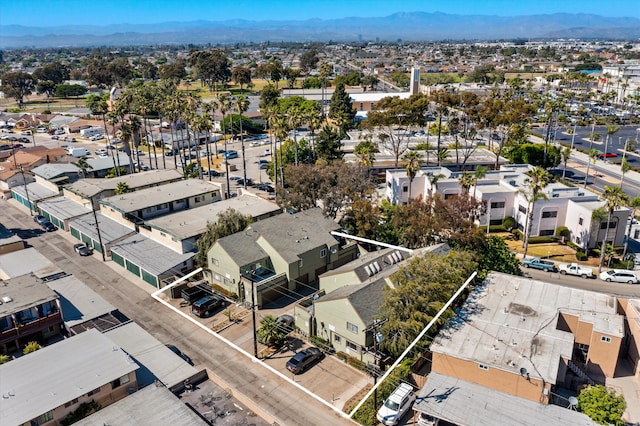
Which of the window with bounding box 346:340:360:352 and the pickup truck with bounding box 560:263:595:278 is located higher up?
the window with bounding box 346:340:360:352

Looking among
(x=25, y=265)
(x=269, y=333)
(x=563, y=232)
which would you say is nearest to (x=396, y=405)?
(x=269, y=333)

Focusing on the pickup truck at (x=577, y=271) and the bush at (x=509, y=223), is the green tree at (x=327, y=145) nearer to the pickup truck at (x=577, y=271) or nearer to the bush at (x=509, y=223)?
the bush at (x=509, y=223)

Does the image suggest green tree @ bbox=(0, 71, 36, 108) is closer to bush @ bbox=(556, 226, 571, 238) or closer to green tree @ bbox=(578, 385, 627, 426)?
bush @ bbox=(556, 226, 571, 238)

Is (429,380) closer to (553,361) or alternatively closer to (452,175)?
(553,361)

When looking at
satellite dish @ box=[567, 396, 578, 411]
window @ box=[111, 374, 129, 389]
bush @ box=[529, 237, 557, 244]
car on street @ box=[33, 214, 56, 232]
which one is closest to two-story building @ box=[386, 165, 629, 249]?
bush @ box=[529, 237, 557, 244]

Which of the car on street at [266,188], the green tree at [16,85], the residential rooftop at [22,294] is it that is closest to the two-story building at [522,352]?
the residential rooftop at [22,294]
